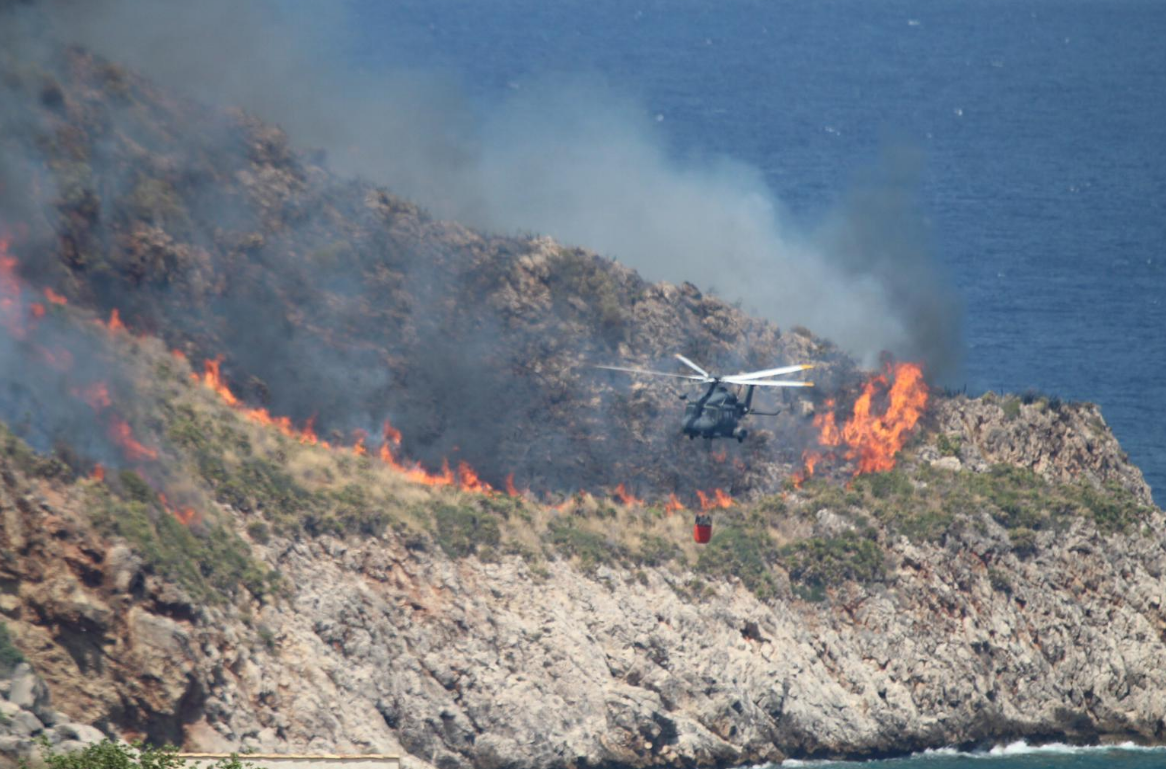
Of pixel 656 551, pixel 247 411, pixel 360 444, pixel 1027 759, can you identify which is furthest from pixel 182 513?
pixel 1027 759

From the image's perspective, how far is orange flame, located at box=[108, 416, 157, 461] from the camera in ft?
326

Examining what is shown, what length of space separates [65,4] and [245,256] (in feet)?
61.8

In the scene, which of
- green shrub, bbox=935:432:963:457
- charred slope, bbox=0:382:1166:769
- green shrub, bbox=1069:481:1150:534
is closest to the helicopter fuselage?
charred slope, bbox=0:382:1166:769

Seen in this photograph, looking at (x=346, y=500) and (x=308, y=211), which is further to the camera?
(x=308, y=211)

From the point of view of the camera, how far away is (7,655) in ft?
270

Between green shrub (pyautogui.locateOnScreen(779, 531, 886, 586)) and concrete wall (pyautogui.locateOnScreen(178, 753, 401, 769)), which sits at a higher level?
green shrub (pyautogui.locateOnScreen(779, 531, 886, 586))

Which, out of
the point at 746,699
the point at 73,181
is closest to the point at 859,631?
the point at 746,699

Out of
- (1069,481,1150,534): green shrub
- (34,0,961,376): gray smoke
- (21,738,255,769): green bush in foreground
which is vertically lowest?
(21,738,255,769): green bush in foreground

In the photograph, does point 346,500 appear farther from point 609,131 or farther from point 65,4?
point 609,131

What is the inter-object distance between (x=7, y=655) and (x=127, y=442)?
19353 mm

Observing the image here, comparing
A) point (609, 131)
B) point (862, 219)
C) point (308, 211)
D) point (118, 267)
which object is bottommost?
point (118, 267)

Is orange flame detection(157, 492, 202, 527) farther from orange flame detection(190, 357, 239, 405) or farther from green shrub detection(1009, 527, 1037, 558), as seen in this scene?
green shrub detection(1009, 527, 1037, 558)

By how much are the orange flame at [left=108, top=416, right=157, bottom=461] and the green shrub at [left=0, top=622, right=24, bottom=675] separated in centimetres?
1706

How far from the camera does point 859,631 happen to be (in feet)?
381
